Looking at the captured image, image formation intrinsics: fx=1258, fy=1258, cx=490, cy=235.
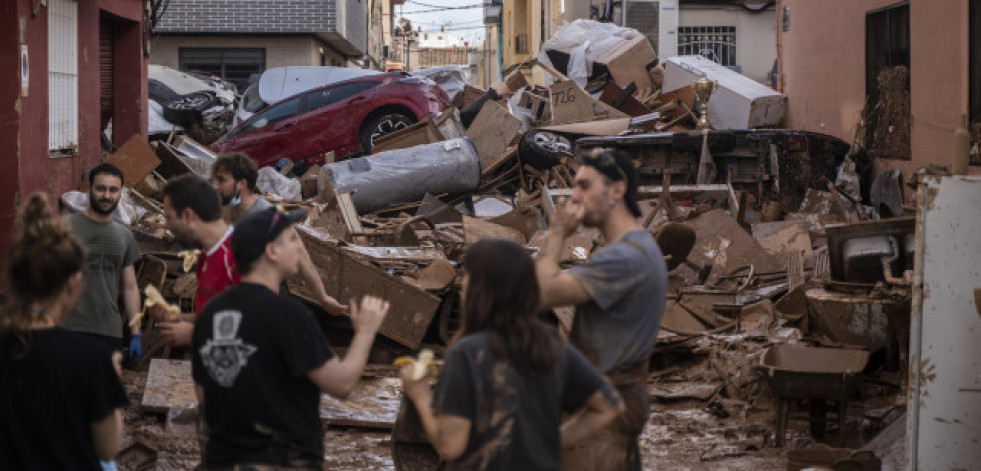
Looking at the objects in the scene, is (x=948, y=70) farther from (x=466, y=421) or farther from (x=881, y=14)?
(x=466, y=421)

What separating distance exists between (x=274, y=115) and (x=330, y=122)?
94 cm

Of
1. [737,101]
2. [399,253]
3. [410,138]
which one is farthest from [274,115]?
[399,253]

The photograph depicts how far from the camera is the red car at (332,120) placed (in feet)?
65.8

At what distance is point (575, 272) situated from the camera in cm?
420

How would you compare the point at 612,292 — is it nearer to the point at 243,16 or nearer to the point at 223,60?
the point at 243,16

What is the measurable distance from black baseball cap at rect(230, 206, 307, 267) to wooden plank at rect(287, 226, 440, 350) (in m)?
5.87

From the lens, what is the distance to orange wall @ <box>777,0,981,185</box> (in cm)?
1167

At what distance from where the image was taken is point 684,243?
11.1m

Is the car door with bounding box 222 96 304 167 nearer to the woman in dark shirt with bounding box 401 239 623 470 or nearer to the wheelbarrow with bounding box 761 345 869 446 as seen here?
the wheelbarrow with bounding box 761 345 869 446

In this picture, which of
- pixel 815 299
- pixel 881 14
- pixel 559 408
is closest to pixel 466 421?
pixel 559 408

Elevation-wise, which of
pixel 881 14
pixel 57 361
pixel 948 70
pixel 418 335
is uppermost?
pixel 881 14

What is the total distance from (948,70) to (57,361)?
10.1 metres

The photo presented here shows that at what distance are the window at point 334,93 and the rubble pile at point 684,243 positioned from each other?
128 centimetres

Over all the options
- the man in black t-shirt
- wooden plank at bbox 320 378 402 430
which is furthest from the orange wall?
the man in black t-shirt
